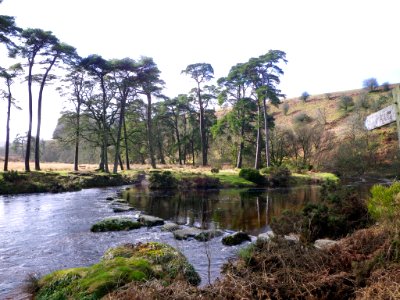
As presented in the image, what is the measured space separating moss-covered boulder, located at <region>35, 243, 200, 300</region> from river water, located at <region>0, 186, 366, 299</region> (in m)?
0.50

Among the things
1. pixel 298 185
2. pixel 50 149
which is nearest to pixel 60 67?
pixel 298 185

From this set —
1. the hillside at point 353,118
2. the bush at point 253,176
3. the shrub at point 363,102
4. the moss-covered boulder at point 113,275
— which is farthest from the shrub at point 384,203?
the shrub at point 363,102

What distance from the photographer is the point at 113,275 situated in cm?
553

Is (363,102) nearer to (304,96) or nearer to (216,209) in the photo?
(304,96)

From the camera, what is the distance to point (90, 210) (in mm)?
16516

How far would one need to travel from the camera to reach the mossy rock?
12.0 meters

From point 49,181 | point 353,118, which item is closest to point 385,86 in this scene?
point 353,118

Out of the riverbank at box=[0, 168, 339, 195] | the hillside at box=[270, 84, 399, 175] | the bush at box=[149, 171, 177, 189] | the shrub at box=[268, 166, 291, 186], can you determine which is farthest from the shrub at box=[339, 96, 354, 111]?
the bush at box=[149, 171, 177, 189]

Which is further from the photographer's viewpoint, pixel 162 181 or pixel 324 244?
pixel 162 181

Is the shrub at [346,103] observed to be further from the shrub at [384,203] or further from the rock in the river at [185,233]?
the shrub at [384,203]

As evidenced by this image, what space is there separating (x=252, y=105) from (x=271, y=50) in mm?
6565

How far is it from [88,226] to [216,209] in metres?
6.55

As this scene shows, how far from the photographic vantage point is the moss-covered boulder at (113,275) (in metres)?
5.30

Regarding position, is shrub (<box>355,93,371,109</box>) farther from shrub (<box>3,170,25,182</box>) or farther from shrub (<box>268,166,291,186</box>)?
shrub (<box>3,170,25,182</box>)
